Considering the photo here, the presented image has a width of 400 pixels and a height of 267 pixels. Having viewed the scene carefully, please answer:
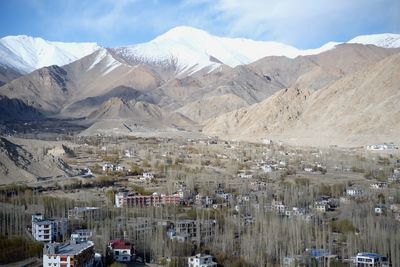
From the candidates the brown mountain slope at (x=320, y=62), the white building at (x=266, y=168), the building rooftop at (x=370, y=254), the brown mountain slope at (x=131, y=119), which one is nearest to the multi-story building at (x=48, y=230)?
the building rooftop at (x=370, y=254)

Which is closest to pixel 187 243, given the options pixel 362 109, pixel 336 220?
pixel 336 220

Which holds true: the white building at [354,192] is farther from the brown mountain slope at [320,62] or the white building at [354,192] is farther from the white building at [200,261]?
the brown mountain slope at [320,62]

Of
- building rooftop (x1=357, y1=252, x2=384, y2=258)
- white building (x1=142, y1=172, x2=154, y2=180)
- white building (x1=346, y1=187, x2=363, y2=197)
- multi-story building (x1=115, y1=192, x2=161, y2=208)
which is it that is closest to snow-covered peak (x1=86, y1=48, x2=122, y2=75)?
white building (x1=142, y1=172, x2=154, y2=180)

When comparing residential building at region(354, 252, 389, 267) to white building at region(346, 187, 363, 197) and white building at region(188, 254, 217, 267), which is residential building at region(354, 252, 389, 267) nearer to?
white building at region(188, 254, 217, 267)

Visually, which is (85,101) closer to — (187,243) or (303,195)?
(303,195)

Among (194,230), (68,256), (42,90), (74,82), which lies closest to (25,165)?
(194,230)
